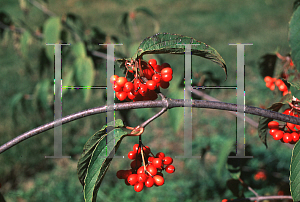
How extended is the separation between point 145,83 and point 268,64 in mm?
1105

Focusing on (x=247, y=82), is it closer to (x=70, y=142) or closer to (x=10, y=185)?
(x=70, y=142)

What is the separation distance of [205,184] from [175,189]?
0.30 metres

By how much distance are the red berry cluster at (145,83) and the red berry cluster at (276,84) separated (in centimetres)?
73

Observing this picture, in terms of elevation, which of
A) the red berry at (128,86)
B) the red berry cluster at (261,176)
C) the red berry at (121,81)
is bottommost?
the red berry cluster at (261,176)

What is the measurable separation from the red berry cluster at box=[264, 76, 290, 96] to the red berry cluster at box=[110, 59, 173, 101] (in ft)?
2.38

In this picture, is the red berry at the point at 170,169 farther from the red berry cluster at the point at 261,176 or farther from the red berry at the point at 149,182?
the red berry cluster at the point at 261,176

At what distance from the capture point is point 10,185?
2906mm

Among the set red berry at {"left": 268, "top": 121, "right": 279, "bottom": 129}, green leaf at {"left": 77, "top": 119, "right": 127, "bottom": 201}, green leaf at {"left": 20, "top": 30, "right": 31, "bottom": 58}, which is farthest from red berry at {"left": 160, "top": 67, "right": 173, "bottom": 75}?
green leaf at {"left": 20, "top": 30, "right": 31, "bottom": 58}

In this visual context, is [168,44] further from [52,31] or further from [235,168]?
[52,31]

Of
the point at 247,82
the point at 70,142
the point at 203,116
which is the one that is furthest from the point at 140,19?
the point at 70,142

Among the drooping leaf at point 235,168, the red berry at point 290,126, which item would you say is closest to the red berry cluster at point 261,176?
the drooping leaf at point 235,168

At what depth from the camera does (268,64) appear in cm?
168

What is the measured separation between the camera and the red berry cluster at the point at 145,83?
822 mm

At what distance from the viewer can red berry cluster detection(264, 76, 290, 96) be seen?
1355 mm
